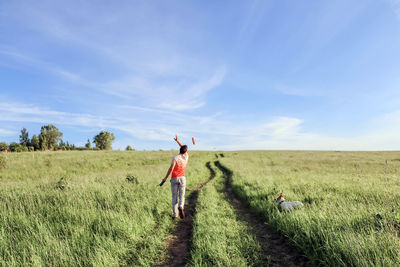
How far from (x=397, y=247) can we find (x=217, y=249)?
3138 mm

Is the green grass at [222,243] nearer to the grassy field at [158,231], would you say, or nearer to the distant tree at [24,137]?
the grassy field at [158,231]

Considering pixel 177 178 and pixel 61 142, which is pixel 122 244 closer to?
pixel 177 178

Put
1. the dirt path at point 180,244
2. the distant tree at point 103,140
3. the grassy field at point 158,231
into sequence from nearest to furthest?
the grassy field at point 158,231 → the dirt path at point 180,244 → the distant tree at point 103,140

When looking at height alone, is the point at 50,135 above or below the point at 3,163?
above

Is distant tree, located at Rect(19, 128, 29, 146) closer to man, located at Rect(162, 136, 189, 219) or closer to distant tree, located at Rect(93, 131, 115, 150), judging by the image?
distant tree, located at Rect(93, 131, 115, 150)

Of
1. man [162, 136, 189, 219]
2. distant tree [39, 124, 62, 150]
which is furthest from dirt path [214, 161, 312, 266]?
distant tree [39, 124, 62, 150]

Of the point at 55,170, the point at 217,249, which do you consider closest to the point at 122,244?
the point at 217,249

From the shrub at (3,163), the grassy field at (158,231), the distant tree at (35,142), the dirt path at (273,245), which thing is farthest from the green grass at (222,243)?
the distant tree at (35,142)

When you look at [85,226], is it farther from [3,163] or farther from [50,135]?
[50,135]

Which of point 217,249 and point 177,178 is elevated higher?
point 177,178

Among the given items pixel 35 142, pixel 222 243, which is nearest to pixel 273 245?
pixel 222 243

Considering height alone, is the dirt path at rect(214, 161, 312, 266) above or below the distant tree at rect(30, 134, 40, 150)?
below

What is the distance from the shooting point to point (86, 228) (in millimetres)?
5109

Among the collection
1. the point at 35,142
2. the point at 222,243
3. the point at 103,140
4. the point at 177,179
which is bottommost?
the point at 222,243
